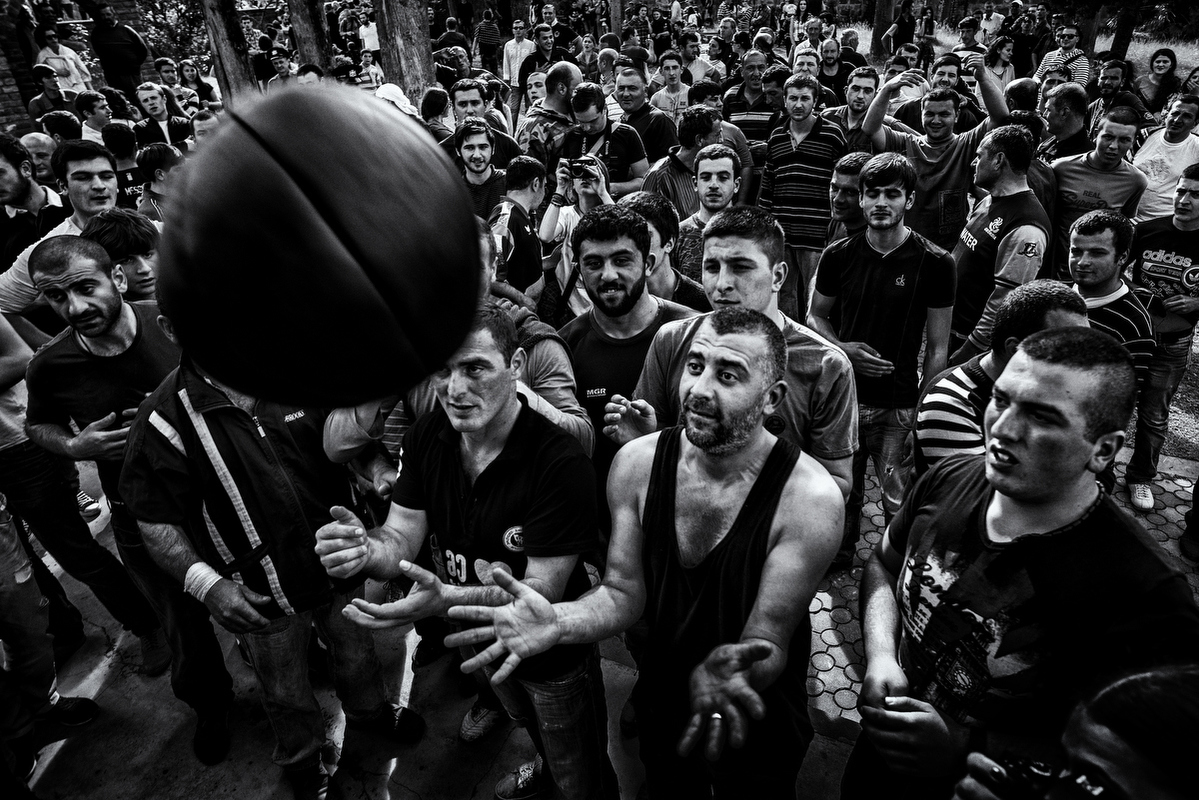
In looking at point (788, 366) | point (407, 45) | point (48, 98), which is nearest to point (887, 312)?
point (788, 366)

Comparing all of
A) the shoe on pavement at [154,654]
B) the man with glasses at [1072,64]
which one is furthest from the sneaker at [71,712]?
the man with glasses at [1072,64]

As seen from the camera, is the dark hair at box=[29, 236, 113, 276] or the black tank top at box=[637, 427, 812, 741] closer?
the black tank top at box=[637, 427, 812, 741]

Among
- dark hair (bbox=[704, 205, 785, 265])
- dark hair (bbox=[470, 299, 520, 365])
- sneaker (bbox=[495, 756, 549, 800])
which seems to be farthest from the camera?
dark hair (bbox=[704, 205, 785, 265])

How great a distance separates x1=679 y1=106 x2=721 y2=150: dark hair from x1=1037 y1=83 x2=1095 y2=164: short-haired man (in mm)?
2728

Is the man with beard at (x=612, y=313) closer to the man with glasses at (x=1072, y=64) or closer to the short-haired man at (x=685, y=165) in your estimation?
the short-haired man at (x=685, y=165)

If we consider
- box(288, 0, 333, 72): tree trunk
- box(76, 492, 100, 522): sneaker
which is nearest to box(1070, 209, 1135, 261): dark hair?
box(76, 492, 100, 522): sneaker

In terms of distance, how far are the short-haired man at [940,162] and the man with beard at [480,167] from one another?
9.73ft

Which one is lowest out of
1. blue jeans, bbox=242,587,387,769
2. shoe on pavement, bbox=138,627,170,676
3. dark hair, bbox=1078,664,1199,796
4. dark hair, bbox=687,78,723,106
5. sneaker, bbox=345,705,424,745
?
shoe on pavement, bbox=138,627,170,676

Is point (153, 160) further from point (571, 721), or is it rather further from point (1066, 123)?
point (1066, 123)

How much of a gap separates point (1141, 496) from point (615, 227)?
383 centimetres

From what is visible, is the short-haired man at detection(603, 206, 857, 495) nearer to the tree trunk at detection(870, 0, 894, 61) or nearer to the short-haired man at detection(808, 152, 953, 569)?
the short-haired man at detection(808, 152, 953, 569)

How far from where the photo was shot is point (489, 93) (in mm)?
9758

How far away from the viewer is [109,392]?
3.03m

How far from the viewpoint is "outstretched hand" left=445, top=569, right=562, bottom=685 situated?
1905 millimetres
